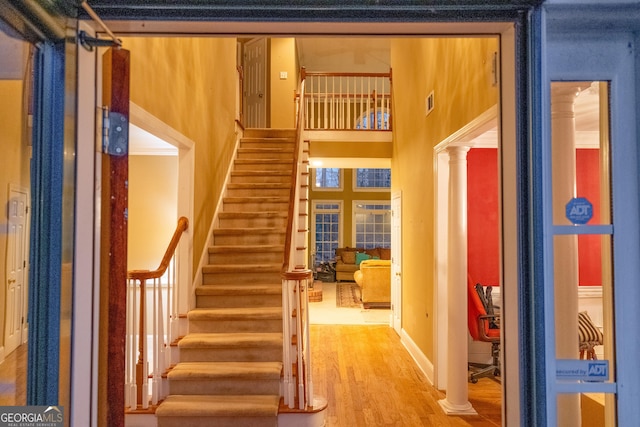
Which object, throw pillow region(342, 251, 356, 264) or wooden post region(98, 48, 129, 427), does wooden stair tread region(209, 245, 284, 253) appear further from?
throw pillow region(342, 251, 356, 264)

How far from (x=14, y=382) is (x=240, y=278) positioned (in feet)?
10.6

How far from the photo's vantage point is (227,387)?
314 centimetres

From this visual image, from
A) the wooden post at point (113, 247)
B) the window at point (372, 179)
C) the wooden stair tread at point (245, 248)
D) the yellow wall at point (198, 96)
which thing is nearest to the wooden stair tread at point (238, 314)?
the yellow wall at point (198, 96)

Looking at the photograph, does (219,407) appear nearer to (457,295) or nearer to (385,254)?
(457,295)

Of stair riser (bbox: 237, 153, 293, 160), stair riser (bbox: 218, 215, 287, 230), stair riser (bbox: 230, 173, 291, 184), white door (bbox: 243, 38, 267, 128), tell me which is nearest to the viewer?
stair riser (bbox: 218, 215, 287, 230)

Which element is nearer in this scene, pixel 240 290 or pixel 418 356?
pixel 240 290

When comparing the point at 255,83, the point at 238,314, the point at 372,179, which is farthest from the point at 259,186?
the point at 372,179

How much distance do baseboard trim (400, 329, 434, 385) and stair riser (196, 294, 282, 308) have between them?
1639 millimetres

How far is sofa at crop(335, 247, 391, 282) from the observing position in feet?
36.7

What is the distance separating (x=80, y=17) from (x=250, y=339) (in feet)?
9.18

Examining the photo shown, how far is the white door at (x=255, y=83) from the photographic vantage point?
8.49m

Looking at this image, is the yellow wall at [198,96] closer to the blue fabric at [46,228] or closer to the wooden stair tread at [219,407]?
the wooden stair tread at [219,407]

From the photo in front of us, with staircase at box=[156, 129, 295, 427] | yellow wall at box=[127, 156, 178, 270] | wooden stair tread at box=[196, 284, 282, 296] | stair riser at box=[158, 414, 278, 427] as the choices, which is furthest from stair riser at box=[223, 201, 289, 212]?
stair riser at box=[158, 414, 278, 427]

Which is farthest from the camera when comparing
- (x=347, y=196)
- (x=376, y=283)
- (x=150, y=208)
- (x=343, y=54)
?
(x=347, y=196)
